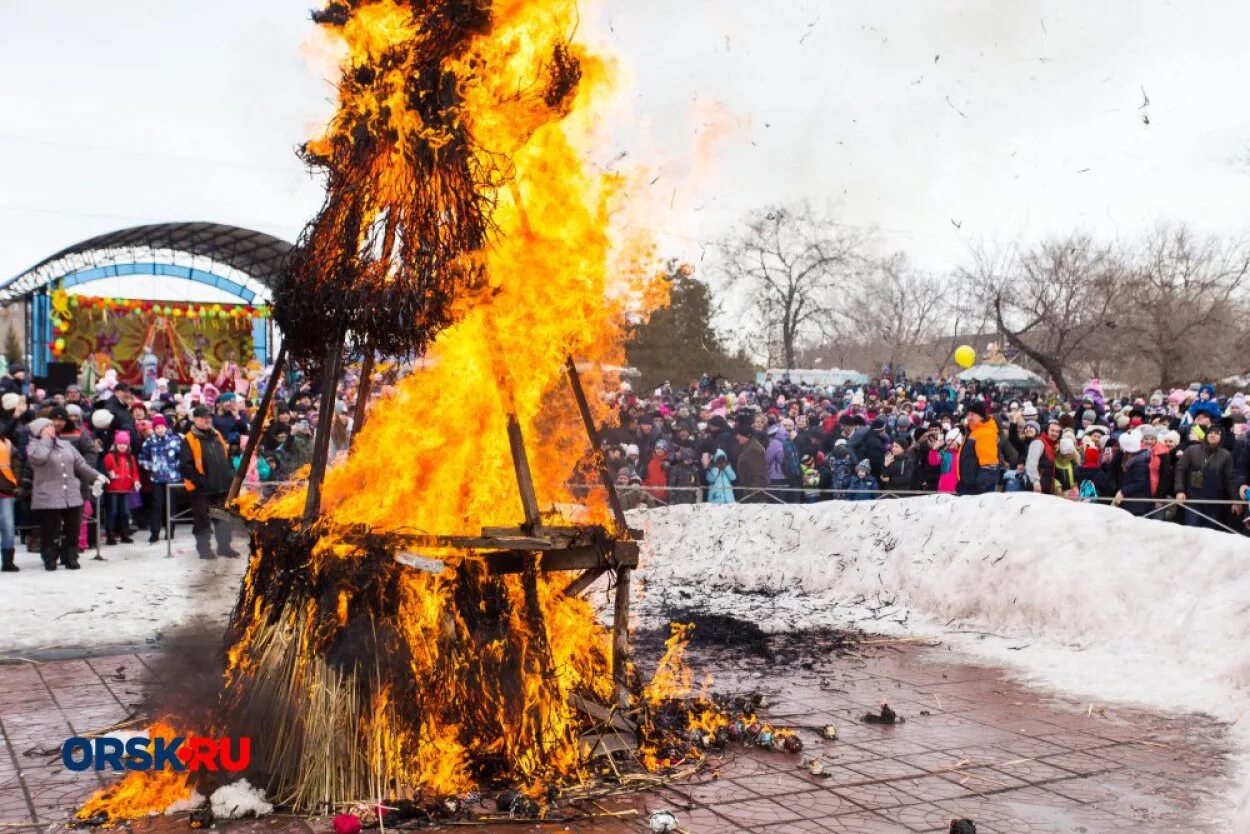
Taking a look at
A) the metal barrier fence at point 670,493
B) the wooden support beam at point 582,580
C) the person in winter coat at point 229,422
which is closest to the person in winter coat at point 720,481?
the metal barrier fence at point 670,493

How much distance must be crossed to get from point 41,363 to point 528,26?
77.9ft

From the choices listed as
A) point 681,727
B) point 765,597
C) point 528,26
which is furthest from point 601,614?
point 528,26

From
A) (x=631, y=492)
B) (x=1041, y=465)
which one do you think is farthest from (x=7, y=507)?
(x=1041, y=465)

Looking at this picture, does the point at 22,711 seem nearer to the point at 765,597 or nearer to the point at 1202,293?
the point at 765,597

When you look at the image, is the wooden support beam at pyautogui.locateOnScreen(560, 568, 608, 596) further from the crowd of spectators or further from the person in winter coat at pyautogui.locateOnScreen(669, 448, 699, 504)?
the person in winter coat at pyautogui.locateOnScreen(669, 448, 699, 504)

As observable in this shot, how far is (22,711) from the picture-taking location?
6656 mm

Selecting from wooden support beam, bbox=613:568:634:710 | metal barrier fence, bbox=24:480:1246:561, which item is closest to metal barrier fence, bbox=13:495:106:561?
metal barrier fence, bbox=24:480:1246:561

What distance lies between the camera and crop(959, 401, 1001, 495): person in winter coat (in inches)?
510

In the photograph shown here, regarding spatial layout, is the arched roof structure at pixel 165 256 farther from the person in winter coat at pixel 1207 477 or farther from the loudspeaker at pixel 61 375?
the person in winter coat at pixel 1207 477

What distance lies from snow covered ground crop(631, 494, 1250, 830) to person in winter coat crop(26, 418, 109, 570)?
696cm

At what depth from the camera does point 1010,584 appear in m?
9.64

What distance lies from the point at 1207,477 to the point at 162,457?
13.3m

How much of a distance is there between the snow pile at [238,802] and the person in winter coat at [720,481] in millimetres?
9882

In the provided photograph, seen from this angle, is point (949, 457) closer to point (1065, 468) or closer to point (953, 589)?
point (1065, 468)
